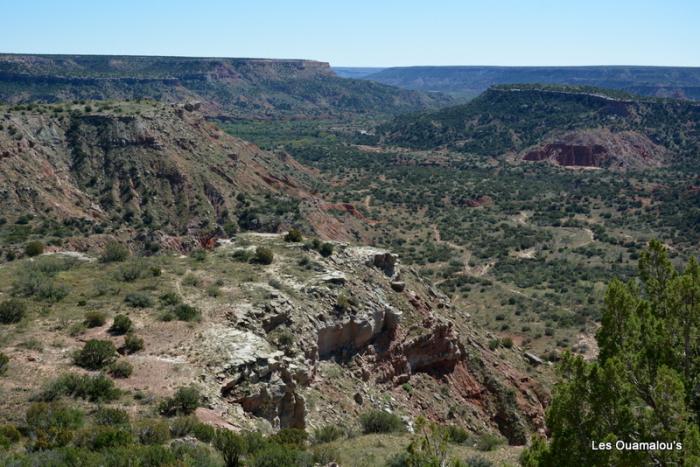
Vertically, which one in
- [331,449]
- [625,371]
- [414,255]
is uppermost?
[625,371]

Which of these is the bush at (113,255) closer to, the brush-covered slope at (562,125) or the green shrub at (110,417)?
the green shrub at (110,417)

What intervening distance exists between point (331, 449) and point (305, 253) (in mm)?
16422

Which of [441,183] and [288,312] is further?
[441,183]

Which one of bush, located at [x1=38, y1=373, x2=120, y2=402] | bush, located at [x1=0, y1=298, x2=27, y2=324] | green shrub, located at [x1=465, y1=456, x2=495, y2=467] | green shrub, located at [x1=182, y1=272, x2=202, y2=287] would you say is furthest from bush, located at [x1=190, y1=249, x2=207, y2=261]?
green shrub, located at [x1=465, y1=456, x2=495, y2=467]

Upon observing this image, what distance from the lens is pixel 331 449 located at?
15922mm

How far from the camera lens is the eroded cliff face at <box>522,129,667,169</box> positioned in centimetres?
12750

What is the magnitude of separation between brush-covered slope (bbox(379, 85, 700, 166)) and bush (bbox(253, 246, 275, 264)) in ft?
379

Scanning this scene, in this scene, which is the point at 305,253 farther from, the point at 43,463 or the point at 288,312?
the point at 43,463

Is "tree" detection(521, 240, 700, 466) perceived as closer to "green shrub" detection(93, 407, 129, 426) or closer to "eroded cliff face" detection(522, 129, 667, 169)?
"green shrub" detection(93, 407, 129, 426)

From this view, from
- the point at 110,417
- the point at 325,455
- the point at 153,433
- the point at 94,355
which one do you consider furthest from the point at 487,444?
the point at 94,355

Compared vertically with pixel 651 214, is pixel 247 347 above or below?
above

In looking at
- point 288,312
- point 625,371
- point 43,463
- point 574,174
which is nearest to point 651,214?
point 574,174

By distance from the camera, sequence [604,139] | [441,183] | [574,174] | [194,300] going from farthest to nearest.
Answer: [604,139] < [574,174] < [441,183] < [194,300]

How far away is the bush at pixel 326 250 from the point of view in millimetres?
31712
